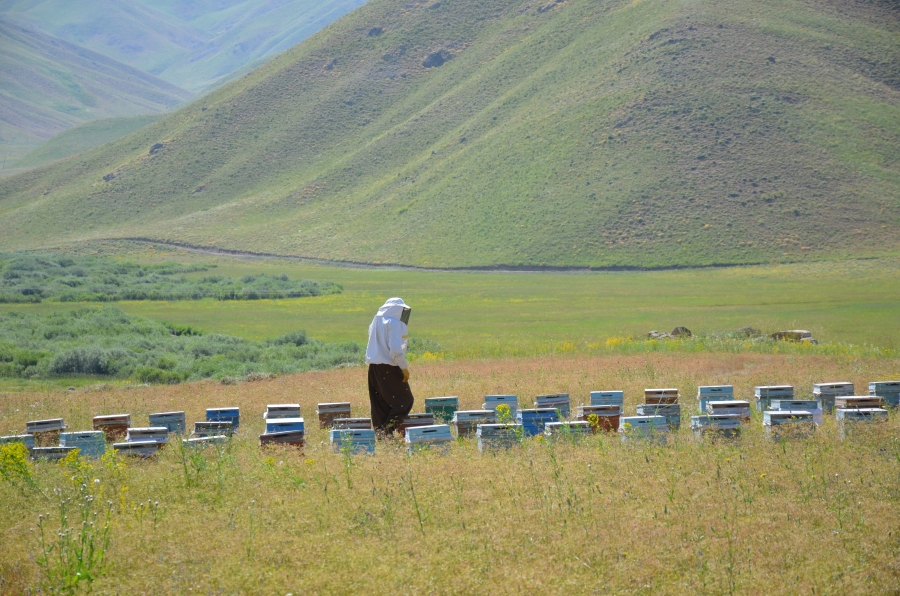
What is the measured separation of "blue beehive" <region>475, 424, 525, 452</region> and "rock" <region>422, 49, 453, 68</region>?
522 feet

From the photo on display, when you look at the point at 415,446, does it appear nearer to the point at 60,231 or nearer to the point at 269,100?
the point at 60,231

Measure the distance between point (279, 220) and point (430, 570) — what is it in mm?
118746

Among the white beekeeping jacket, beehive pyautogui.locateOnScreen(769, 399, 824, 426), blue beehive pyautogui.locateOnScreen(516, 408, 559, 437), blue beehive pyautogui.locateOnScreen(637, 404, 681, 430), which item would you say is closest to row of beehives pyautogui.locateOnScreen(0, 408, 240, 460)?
the white beekeeping jacket

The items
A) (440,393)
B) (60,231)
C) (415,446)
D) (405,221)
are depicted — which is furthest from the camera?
(60,231)

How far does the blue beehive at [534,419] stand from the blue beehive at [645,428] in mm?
1351

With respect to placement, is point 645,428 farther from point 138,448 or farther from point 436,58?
point 436,58

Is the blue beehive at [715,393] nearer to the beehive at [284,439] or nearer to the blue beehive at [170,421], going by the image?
the beehive at [284,439]

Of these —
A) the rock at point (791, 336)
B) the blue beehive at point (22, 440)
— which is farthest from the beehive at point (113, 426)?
the rock at point (791, 336)

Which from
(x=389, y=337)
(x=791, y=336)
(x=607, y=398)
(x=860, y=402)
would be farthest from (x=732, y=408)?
(x=791, y=336)

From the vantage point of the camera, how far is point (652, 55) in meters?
122

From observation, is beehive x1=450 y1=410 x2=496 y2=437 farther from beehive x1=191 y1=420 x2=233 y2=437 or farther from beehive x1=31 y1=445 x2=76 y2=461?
beehive x1=31 y1=445 x2=76 y2=461

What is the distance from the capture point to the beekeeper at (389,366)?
14.8m

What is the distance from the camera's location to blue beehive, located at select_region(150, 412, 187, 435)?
1619 cm

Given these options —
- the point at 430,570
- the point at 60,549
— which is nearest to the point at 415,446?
the point at 430,570
